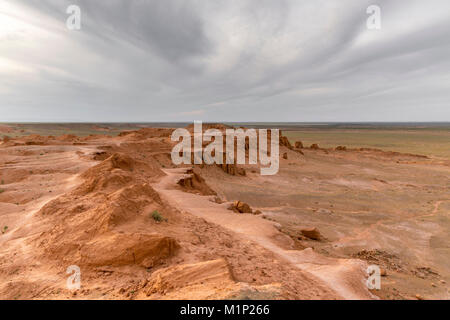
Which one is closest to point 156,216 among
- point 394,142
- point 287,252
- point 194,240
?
point 194,240

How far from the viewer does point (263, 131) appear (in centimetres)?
3812

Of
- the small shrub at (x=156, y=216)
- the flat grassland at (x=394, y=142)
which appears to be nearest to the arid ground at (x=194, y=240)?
the small shrub at (x=156, y=216)

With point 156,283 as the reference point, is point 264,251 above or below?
below

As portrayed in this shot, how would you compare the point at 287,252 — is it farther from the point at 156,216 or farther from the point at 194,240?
the point at 156,216

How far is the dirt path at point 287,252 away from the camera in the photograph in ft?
15.7

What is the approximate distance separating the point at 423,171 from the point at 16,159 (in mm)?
40179

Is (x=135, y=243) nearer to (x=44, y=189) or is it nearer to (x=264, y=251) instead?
(x=264, y=251)

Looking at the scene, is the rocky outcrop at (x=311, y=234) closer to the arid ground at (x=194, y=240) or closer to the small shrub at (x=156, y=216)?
the arid ground at (x=194, y=240)

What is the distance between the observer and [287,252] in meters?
6.21

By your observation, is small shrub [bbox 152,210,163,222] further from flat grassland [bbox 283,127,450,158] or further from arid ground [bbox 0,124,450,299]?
flat grassland [bbox 283,127,450,158]

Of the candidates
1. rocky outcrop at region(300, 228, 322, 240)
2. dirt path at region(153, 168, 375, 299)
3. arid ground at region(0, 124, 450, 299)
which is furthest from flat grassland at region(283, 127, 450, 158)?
dirt path at region(153, 168, 375, 299)

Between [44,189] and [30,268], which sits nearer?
[30,268]

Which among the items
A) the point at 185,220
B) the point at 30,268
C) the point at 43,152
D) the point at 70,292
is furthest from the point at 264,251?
the point at 43,152

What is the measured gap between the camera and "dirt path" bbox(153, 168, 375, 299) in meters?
4.80
